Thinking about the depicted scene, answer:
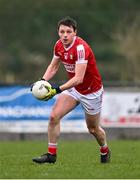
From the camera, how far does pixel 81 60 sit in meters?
12.8

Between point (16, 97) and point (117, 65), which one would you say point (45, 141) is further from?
point (117, 65)

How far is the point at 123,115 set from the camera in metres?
24.7

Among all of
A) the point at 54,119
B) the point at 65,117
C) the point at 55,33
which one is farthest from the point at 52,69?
the point at 55,33

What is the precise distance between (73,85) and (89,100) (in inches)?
28.1

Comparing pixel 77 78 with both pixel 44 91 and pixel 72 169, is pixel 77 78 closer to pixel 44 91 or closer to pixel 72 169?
pixel 44 91

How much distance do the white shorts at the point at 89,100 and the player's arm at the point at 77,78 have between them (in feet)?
1.84

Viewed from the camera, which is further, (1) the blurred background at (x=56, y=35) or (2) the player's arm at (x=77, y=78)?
(1) the blurred background at (x=56, y=35)

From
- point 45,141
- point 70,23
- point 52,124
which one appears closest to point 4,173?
point 52,124

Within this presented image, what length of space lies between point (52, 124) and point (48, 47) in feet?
126

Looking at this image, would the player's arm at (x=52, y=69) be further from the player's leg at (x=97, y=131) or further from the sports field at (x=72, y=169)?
the sports field at (x=72, y=169)

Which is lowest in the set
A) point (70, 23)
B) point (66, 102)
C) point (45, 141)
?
point (45, 141)

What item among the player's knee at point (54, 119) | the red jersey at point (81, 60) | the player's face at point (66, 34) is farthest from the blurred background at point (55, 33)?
the player's face at point (66, 34)

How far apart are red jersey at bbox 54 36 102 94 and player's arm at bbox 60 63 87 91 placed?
9 cm

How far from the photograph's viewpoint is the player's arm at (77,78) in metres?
12.6
